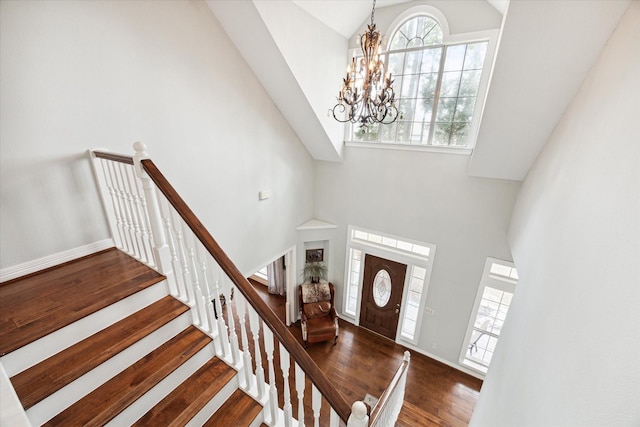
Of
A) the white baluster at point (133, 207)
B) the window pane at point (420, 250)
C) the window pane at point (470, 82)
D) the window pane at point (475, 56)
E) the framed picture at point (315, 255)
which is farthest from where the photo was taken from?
the framed picture at point (315, 255)

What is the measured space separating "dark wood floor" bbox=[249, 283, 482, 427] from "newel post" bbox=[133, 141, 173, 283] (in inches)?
135

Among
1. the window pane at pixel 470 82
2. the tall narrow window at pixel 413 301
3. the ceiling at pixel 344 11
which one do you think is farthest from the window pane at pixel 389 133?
the tall narrow window at pixel 413 301

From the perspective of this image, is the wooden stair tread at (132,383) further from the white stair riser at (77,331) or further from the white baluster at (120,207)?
the white baluster at (120,207)

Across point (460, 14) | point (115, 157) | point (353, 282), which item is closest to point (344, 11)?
point (460, 14)

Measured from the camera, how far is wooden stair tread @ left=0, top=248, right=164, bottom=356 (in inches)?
62.1

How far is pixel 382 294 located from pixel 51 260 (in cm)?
491

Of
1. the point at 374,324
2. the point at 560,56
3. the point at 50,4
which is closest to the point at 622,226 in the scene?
the point at 560,56

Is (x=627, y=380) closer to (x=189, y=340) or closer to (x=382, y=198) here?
(x=189, y=340)

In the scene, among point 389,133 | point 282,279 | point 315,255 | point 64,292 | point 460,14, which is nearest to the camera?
point 64,292

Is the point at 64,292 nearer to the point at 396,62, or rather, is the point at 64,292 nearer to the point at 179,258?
the point at 179,258

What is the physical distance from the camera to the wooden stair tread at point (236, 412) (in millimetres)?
1705

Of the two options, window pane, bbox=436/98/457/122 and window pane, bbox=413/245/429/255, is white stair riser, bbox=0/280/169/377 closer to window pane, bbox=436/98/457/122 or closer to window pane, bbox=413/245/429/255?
window pane, bbox=413/245/429/255

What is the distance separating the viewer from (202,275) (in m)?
2.13

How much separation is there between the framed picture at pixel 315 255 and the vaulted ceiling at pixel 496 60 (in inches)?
89.5
